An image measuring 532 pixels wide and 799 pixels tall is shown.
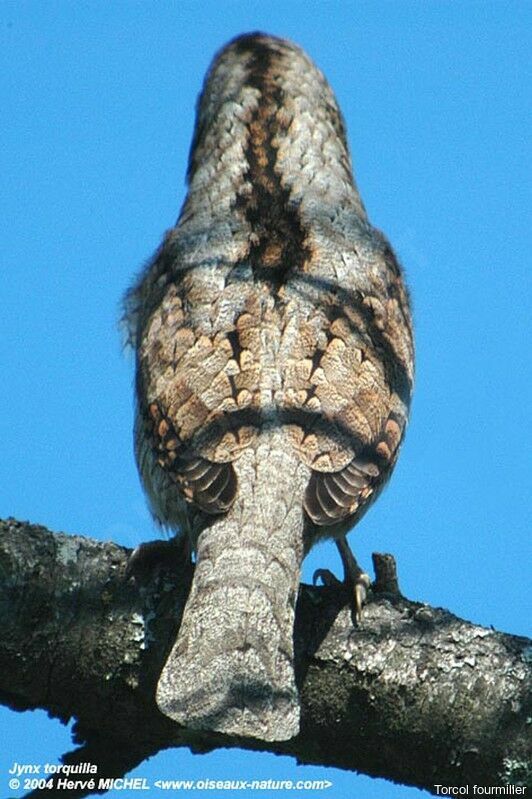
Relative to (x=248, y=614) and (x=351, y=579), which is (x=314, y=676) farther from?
(x=351, y=579)

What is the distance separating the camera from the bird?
4.36 m

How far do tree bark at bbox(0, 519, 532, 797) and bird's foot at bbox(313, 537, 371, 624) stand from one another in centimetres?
4

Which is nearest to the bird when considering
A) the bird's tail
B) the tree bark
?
the bird's tail

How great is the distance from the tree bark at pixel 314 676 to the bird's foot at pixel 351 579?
0.04 metres

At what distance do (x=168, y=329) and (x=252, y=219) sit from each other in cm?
88

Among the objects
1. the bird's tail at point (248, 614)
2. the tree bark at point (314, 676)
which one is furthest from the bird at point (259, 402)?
the tree bark at point (314, 676)

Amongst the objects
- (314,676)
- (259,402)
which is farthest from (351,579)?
(259,402)

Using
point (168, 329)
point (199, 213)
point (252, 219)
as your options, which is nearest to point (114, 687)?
point (168, 329)

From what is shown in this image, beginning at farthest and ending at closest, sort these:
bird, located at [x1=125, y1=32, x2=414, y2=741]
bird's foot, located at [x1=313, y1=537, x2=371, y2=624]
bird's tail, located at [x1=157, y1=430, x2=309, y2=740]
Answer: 1. bird's foot, located at [x1=313, y1=537, x2=371, y2=624]
2. bird, located at [x1=125, y1=32, x2=414, y2=741]
3. bird's tail, located at [x1=157, y1=430, x2=309, y2=740]

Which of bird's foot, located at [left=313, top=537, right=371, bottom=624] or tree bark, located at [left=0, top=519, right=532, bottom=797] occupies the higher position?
bird's foot, located at [left=313, top=537, right=371, bottom=624]

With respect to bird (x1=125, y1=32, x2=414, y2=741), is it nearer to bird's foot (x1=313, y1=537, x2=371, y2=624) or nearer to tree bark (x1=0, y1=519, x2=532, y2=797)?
bird's foot (x1=313, y1=537, x2=371, y2=624)

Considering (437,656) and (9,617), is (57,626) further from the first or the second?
(437,656)

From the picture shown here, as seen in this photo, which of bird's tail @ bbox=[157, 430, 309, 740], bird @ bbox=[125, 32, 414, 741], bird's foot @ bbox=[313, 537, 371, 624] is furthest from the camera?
bird's foot @ bbox=[313, 537, 371, 624]

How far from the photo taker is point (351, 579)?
4957 millimetres
